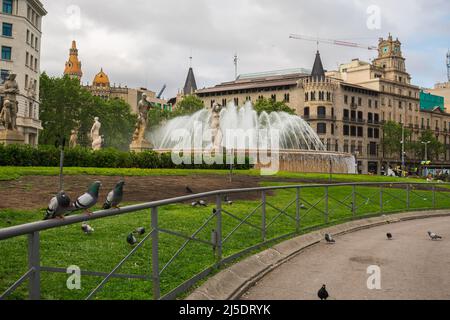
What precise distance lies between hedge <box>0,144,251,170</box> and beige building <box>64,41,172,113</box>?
364 feet

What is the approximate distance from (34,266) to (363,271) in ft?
22.1

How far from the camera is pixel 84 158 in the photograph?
28.4 meters

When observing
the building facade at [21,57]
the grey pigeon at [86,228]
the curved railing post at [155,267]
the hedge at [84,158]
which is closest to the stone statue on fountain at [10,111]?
the hedge at [84,158]

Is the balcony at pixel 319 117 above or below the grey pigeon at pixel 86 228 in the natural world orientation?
above

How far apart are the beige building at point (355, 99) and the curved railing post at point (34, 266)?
294 ft

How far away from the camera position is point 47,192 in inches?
634

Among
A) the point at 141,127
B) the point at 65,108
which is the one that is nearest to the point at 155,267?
the point at 141,127

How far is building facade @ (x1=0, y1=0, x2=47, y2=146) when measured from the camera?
198ft

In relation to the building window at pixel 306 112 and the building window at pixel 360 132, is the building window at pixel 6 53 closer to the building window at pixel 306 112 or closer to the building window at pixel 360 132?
the building window at pixel 306 112

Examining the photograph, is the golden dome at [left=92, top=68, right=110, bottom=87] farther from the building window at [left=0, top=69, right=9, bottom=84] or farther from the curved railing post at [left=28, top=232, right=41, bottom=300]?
the curved railing post at [left=28, top=232, right=41, bottom=300]

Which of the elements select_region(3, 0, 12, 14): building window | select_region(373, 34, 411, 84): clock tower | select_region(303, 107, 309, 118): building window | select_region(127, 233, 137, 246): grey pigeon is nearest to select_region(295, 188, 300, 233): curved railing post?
select_region(127, 233, 137, 246): grey pigeon

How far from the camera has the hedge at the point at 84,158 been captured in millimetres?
25047
